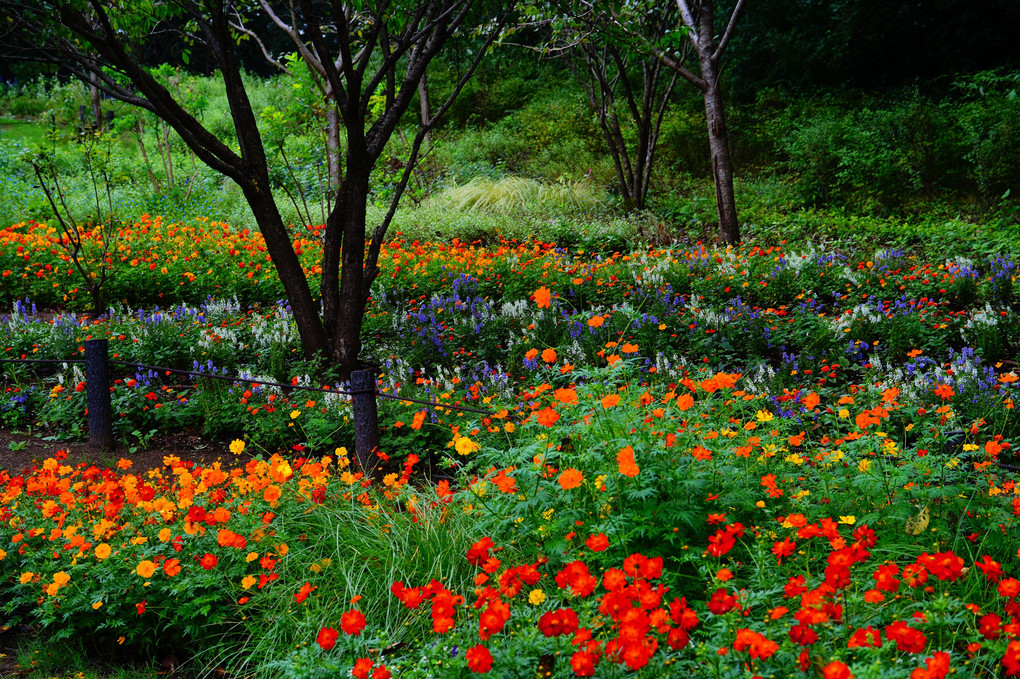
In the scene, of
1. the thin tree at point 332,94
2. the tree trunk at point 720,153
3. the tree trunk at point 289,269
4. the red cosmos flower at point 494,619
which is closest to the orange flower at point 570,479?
the red cosmos flower at point 494,619

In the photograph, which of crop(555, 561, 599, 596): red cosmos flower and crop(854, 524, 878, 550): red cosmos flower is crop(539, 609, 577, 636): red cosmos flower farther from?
crop(854, 524, 878, 550): red cosmos flower

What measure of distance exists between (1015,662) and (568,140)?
1584cm

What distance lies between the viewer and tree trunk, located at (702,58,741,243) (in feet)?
29.8

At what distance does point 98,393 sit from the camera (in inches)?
190

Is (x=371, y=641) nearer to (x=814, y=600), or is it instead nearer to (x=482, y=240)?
(x=814, y=600)

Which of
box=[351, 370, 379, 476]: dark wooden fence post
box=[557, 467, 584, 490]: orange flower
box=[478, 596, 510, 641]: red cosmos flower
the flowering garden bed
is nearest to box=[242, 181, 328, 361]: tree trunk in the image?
the flowering garden bed

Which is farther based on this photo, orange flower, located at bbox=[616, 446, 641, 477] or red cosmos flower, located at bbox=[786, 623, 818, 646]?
orange flower, located at bbox=[616, 446, 641, 477]

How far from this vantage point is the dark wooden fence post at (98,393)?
4.76m

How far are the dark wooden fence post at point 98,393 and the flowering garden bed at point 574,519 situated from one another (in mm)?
348

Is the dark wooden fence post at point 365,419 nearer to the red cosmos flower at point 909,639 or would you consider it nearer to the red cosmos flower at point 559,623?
the red cosmos flower at point 559,623

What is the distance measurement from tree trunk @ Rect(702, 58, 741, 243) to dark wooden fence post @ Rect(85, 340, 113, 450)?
720 cm

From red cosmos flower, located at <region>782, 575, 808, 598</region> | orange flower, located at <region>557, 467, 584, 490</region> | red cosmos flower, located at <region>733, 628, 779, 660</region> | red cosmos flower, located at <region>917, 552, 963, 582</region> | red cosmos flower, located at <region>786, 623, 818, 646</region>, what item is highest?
orange flower, located at <region>557, 467, 584, 490</region>

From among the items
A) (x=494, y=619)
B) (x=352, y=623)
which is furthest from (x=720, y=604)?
(x=352, y=623)

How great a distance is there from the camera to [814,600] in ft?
5.37
